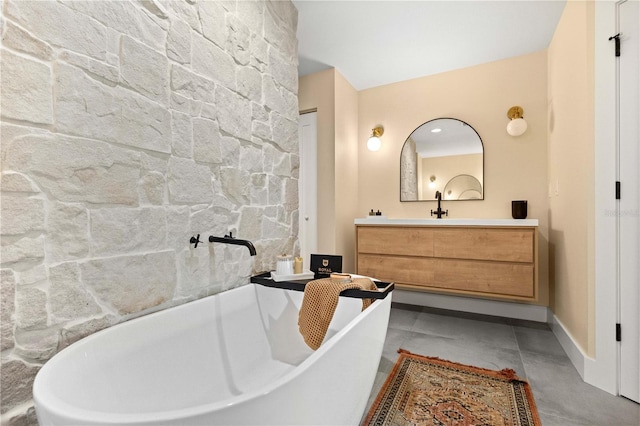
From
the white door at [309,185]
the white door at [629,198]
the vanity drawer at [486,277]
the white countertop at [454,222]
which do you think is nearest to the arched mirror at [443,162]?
the white countertop at [454,222]

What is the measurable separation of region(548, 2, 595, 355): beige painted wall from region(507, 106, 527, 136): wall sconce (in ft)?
0.77

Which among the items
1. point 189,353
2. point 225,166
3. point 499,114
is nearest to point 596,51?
point 499,114

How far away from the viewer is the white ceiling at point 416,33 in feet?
7.81

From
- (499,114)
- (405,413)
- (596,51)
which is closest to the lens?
(405,413)

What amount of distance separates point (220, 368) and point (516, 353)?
2.11 metres

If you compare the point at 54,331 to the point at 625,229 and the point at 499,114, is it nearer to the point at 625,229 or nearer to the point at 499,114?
the point at 625,229

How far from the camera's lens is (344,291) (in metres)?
1.56

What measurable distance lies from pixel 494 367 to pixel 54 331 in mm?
2359

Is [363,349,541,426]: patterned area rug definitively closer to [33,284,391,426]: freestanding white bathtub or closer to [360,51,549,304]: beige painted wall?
[33,284,391,426]: freestanding white bathtub

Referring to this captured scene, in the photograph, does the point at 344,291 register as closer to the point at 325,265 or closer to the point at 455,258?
the point at 325,265

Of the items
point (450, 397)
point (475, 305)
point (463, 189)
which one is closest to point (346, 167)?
point (463, 189)

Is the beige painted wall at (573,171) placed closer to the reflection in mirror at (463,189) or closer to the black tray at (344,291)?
the reflection in mirror at (463,189)

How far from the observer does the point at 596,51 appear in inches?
69.6

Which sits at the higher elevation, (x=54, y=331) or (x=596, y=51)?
(x=596, y=51)
